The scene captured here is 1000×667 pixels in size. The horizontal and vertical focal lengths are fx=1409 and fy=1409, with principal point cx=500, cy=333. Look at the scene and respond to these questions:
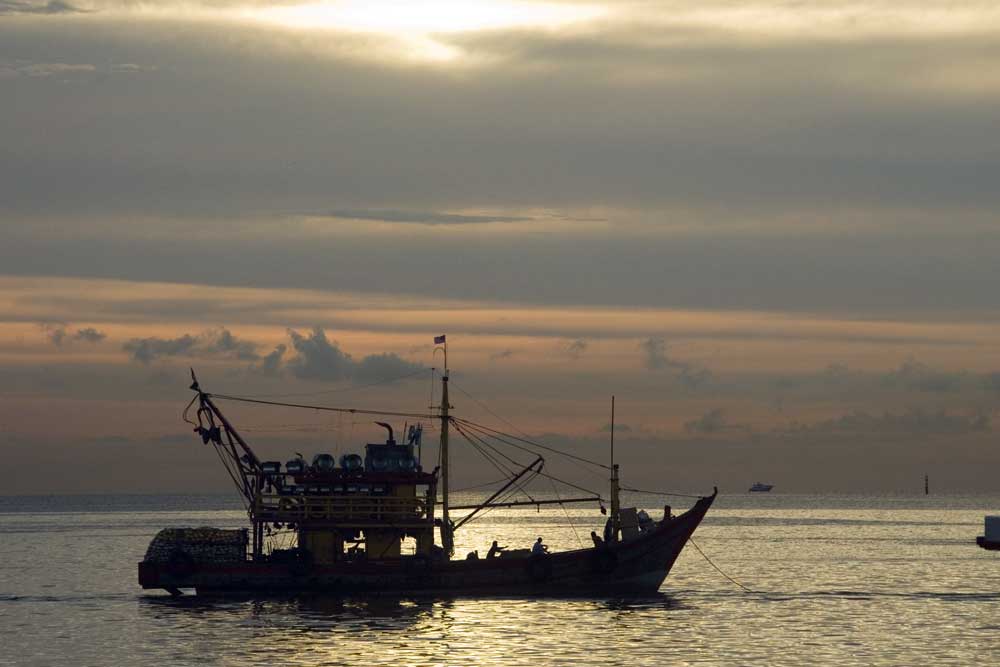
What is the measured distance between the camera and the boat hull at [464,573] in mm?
73875

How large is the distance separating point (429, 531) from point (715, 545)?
85.4 metres

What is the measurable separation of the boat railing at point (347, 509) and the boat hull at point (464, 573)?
7.88 feet

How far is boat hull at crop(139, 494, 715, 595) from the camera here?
7388 cm

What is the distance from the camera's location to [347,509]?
2926 inches

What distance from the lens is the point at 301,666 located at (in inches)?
2152

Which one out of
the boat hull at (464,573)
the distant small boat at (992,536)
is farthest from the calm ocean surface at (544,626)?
the distant small boat at (992,536)

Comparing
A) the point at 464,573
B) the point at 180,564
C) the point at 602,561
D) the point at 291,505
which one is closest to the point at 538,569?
the point at 602,561

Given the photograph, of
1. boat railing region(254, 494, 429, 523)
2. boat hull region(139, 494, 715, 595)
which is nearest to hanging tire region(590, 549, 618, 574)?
boat hull region(139, 494, 715, 595)

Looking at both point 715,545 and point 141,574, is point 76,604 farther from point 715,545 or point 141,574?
point 715,545

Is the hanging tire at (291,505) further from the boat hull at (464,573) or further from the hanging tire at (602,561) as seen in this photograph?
the hanging tire at (602,561)

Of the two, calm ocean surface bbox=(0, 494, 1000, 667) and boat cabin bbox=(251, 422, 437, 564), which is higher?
boat cabin bbox=(251, 422, 437, 564)

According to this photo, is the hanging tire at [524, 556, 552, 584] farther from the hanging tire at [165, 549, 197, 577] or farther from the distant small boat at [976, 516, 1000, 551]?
the distant small boat at [976, 516, 1000, 551]

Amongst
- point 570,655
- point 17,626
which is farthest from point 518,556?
point 17,626

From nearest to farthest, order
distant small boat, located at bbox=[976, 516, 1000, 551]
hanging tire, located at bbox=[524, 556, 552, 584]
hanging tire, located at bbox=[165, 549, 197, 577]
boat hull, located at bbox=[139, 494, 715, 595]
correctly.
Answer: distant small boat, located at bbox=[976, 516, 1000, 551]
boat hull, located at bbox=[139, 494, 715, 595]
hanging tire, located at bbox=[524, 556, 552, 584]
hanging tire, located at bbox=[165, 549, 197, 577]
